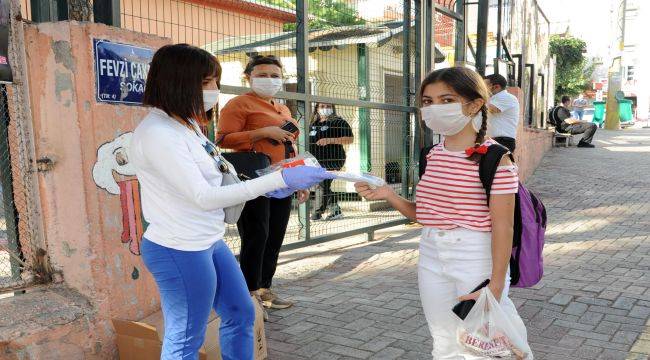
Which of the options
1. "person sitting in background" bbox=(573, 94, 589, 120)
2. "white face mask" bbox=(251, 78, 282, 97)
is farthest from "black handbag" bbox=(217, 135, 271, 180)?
"person sitting in background" bbox=(573, 94, 589, 120)

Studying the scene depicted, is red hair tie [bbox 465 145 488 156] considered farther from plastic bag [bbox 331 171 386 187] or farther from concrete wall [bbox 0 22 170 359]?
concrete wall [bbox 0 22 170 359]

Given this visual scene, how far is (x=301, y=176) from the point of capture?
2.15 metres

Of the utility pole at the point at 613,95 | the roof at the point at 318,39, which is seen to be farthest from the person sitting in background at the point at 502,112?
the utility pole at the point at 613,95

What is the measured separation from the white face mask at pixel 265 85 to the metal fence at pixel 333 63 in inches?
28.5

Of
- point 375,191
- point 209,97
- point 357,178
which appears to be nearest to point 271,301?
point 375,191

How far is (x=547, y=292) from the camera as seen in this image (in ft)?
15.4

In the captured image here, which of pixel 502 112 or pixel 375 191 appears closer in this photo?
pixel 375 191

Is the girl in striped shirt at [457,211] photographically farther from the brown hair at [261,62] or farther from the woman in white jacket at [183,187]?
the brown hair at [261,62]

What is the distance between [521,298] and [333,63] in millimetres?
4031

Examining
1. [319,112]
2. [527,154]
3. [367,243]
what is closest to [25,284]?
[319,112]

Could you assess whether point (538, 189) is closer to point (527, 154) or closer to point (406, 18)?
point (527, 154)

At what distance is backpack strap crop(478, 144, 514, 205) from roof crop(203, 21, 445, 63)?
3.23 meters

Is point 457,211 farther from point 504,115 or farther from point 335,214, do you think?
point 504,115

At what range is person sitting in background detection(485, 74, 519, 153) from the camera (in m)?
6.84
